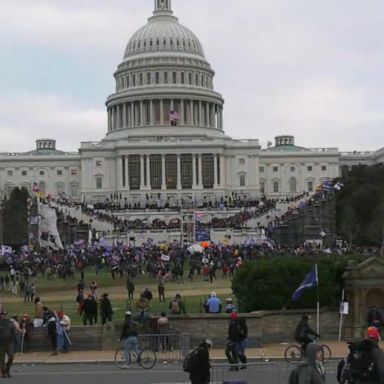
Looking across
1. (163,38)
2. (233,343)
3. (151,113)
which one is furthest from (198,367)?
(163,38)

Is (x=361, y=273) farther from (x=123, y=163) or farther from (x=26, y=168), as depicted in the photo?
(x=26, y=168)

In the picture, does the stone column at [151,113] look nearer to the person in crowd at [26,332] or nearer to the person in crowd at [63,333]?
the person in crowd at [26,332]

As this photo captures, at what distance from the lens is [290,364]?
75.1ft

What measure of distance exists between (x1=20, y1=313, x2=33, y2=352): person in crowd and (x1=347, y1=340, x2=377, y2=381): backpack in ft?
57.3

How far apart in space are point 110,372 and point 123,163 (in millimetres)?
138741

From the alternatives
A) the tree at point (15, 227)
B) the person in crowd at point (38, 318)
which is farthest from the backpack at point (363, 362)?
the tree at point (15, 227)

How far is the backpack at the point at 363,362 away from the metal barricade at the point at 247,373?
15.6 feet

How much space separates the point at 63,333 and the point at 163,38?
6048 inches

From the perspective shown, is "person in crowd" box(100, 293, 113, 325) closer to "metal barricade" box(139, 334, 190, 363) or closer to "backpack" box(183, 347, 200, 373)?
"metal barricade" box(139, 334, 190, 363)

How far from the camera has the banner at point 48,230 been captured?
80.8 metres

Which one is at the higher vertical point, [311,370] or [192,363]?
[311,370]

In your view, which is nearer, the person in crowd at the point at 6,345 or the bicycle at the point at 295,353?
the person in crowd at the point at 6,345

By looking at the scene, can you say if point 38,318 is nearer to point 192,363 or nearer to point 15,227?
point 192,363

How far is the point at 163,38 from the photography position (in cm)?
18088
